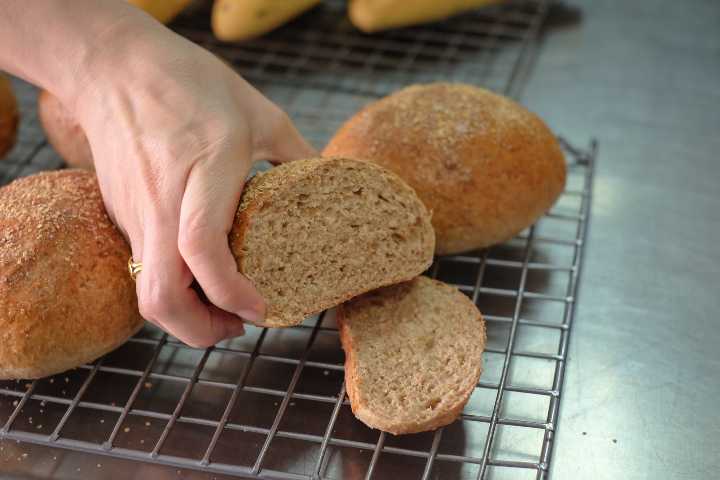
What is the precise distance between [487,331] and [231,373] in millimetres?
528

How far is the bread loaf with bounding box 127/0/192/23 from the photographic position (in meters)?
2.69

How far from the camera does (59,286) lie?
1689 millimetres

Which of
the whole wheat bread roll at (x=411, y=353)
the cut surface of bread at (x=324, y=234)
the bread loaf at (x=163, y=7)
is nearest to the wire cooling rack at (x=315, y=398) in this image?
the whole wheat bread roll at (x=411, y=353)

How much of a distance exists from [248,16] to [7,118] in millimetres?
814

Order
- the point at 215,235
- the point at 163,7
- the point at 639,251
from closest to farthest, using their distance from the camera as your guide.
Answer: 1. the point at 215,235
2. the point at 639,251
3. the point at 163,7

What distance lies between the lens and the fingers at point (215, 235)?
1.49 meters

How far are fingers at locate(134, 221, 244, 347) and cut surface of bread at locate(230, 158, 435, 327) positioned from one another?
101 millimetres

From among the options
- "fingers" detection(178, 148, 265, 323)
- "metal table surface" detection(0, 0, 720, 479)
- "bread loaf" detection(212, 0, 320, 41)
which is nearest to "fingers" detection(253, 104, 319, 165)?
"fingers" detection(178, 148, 265, 323)

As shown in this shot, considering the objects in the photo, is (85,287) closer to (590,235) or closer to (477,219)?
(477,219)

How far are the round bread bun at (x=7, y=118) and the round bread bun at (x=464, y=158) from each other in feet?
2.98


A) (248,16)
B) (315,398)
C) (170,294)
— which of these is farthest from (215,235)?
(248,16)

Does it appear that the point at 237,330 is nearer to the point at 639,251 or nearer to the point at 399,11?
the point at 639,251

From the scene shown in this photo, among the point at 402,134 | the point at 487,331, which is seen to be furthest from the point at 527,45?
the point at 487,331

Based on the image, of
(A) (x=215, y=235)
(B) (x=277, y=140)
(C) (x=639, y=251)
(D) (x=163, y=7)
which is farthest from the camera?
(D) (x=163, y=7)
